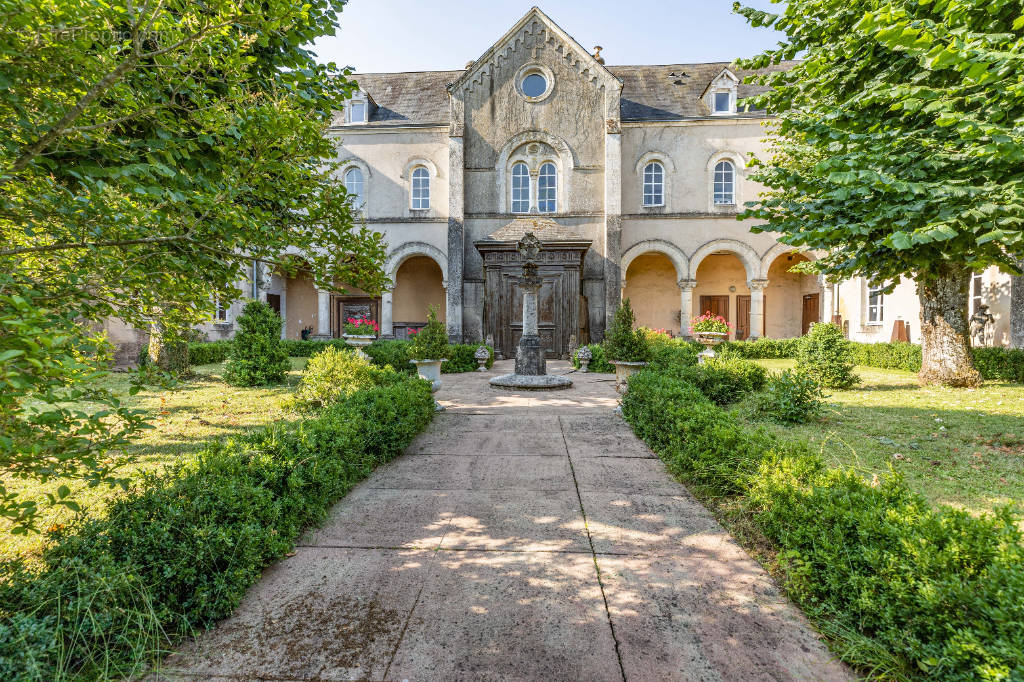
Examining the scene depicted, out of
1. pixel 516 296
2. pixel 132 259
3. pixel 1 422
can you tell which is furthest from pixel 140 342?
pixel 1 422

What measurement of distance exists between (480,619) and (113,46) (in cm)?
350

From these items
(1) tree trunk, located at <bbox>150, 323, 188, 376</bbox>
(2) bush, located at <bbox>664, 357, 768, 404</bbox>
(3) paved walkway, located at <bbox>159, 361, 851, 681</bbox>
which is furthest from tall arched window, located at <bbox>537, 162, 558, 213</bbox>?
(3) paved walkway, located at <bbox>159, 361, 851, 681</bbox>

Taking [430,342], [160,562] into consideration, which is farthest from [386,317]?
[160,562]

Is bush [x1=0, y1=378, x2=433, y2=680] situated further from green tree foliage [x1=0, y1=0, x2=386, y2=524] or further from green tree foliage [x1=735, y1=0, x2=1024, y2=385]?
green tree foliage [x1=735, y1=0, x2=1024, y2=385]

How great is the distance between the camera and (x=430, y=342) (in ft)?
35.9

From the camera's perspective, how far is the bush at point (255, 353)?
977cm

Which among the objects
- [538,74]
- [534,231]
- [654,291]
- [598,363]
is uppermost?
[538,74]

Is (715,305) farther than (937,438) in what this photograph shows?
Yes

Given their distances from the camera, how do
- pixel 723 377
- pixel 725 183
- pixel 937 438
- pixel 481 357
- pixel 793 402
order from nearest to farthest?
1. pixel 937 438
2. pixel 793 402
3. pixel 723 377
4. pixel 481 357
5. pixel 725 183

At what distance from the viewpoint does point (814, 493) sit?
2965 millimetres

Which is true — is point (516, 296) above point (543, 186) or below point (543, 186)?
below

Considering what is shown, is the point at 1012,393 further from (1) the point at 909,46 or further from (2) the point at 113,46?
(2) the point at 113,46

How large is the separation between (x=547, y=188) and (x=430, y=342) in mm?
10489

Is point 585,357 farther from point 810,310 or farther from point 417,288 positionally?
point 810,310
